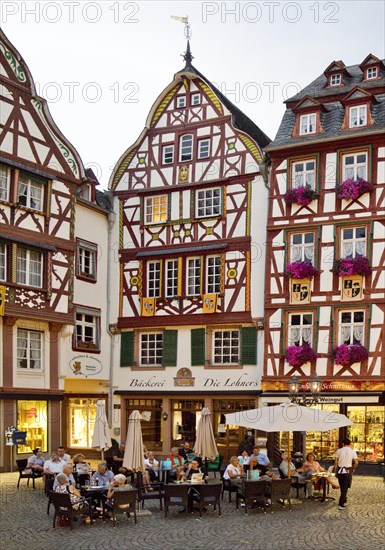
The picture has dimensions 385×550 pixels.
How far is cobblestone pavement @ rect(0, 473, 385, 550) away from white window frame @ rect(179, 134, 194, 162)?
16238 mm

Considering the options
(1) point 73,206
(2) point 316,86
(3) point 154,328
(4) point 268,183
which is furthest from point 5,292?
(2) point 316,86

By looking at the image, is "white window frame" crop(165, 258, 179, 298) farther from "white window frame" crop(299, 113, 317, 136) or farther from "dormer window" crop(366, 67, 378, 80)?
"dormer window" crop(366, 67, 378, 80)

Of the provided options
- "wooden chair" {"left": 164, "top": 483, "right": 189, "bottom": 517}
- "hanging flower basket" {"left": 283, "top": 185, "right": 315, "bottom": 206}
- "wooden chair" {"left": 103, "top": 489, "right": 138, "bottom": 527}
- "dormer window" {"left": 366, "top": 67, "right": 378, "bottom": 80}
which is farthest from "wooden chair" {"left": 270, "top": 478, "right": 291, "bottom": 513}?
"dormer window" {"left": 366, "top": 67, "right": 378, "bottom": 80}

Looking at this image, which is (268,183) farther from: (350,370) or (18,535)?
(18,535)

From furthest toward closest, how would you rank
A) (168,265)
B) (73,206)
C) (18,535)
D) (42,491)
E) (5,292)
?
(168,265) → (73,206) → (5,292) → (42,491) → (18,535)

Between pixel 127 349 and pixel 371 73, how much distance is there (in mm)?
14006

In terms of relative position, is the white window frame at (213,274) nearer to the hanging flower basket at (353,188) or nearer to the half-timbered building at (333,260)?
the half-timbered building at (333,260)

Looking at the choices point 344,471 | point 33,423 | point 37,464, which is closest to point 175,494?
point 344,471

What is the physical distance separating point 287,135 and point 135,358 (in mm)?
10415

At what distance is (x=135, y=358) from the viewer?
32156 mm

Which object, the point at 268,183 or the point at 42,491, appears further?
the point at 268,183

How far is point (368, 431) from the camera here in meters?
27.5

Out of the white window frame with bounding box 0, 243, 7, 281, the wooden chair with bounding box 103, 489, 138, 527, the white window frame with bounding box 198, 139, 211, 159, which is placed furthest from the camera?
the white window frame with bounding box 198, 139, 211, 159

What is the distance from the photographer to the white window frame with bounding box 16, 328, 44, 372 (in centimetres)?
2739
